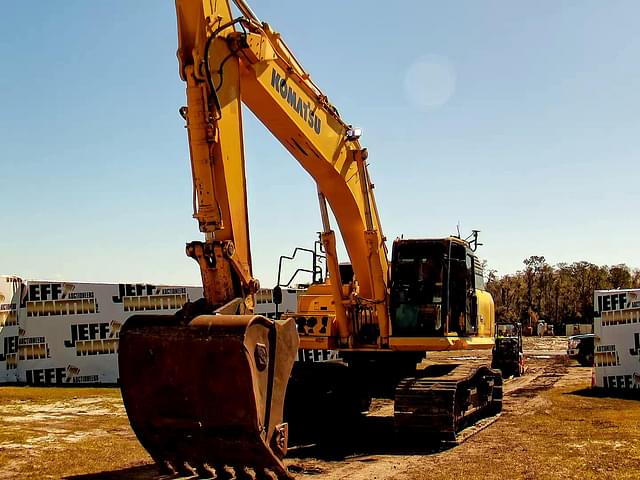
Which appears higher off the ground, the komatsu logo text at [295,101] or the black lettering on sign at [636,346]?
the komatsu logo text at [295,101]

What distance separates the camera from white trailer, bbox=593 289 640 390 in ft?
61.3

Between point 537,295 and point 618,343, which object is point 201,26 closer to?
point 618,343

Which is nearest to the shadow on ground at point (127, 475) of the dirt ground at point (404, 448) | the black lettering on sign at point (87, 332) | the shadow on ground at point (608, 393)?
the dirt ground at point (404, 448)

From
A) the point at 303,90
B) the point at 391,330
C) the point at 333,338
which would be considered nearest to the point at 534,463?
the point at 391,330

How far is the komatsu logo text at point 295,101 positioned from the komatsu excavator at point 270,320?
1.1 inches

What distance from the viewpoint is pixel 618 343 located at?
1889 centimetres

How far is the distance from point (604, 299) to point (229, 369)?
1496 cm

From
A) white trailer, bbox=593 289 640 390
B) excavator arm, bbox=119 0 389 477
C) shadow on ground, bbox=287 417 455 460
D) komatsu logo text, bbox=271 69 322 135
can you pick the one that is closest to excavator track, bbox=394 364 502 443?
shadow on ground, bbox=287 417 455 460

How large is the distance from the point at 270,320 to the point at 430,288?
5.62 meters

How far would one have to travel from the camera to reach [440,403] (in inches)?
440

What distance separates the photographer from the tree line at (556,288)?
7162cm

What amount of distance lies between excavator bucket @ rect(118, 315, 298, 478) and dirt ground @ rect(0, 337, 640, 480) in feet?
5.77

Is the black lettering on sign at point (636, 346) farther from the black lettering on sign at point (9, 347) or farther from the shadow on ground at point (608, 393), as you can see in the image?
the black lettering on sign at point (9, 347)

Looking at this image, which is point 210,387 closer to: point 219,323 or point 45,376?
point 219,323
